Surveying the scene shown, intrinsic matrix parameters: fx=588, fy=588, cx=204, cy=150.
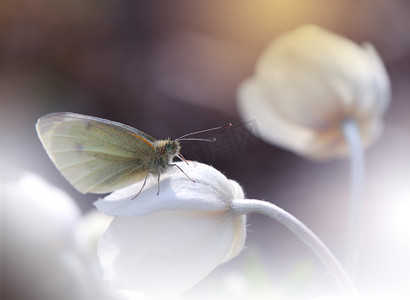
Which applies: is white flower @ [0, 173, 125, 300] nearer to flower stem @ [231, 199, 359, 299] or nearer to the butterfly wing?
the butterfly wing

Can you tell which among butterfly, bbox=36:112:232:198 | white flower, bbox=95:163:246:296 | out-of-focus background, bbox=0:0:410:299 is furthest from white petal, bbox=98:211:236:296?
out-of-focus background, bbox=0:0:410:299

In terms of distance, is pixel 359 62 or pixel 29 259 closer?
pixel 29 259

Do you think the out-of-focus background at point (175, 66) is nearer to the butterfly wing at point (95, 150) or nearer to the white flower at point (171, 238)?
the butterfly wing at point (95, 150)

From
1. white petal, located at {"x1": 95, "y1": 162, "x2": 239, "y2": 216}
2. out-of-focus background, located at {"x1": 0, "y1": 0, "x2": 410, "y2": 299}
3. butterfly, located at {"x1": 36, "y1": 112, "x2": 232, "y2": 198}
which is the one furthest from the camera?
out-of-focus background, located at {"x1": 0, "y1": 0, "x2": 410, "y2": 299}

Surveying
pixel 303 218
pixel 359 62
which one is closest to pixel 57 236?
pixel 359 62

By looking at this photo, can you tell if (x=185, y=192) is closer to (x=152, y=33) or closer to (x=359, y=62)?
(x=359, y=62)

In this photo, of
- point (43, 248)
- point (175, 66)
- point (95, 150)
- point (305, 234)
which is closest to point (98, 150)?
point (95, 150)

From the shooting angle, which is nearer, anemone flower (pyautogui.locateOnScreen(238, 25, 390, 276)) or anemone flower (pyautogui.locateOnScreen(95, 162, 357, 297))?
anemone flower (pyautogui.locateOnScreen(95, 162, 357, 297))
